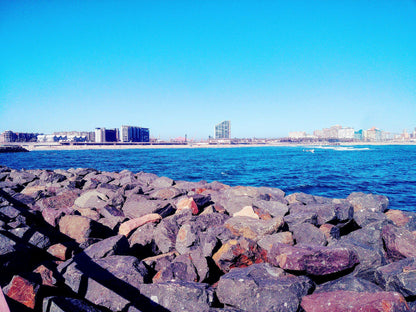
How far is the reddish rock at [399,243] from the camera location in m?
3.57

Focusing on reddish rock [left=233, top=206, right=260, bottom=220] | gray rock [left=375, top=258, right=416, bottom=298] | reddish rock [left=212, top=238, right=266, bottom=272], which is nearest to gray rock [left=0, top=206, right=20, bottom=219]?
reddish rock [left=212, top=238, right=266, bottom=272]

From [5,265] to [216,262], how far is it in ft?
9.49

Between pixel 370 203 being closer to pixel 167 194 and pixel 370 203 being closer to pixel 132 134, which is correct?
pixel 167 194

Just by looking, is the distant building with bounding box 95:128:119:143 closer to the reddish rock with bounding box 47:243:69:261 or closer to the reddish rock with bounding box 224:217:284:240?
the reddish rock with bounding box 47:243:69:261

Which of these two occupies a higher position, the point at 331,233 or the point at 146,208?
the point at 146,208

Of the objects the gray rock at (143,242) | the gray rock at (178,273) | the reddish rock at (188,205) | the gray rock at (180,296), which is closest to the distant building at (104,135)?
the reddish rock at (188,205)

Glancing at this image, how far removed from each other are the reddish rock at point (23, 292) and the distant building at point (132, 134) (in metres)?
161

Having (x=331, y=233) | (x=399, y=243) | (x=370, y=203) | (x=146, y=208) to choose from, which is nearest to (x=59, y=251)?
(x=146, y=208)

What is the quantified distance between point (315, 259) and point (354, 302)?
68 centimetres

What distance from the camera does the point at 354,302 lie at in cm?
248

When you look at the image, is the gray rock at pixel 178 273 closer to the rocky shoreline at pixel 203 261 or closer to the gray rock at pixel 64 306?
the rocky shoreline at pixel 203 261

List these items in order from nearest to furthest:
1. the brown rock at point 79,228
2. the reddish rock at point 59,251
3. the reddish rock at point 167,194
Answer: the reddish rock at point 59,251, the brown rock at point 79,228, the reddish rock at point 167,194

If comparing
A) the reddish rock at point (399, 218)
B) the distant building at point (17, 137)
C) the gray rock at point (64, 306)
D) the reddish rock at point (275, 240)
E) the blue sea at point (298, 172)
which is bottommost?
the blue sea at point (298, 172)

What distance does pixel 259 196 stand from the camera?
6.76 m
